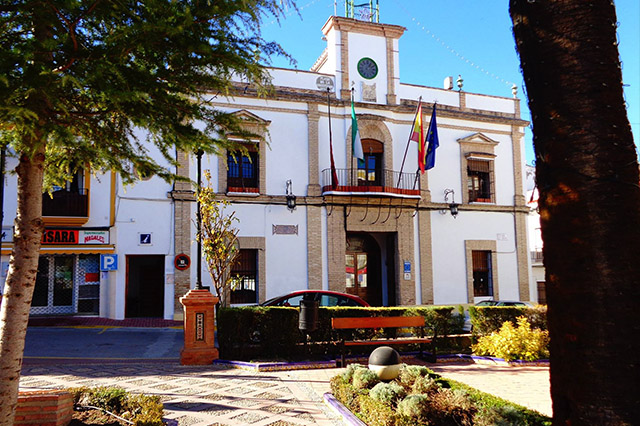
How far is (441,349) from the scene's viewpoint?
451 inches

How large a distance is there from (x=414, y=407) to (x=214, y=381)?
4.20m

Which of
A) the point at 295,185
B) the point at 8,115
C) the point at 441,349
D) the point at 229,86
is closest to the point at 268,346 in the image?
the point at 441,349

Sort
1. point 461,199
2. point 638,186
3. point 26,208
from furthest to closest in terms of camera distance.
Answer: point 461,199 < point 26,208 < point 638,186

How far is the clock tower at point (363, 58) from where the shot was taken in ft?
67.2

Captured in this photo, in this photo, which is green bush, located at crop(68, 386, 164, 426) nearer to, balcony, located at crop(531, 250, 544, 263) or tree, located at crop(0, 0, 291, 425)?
tree, located at crop(0, 0, 291, 425)

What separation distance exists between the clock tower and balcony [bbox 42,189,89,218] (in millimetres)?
10234

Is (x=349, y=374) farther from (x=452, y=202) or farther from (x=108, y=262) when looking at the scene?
(x=452, y=202)

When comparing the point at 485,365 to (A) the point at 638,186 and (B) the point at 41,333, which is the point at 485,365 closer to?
(A) the point at 638,186

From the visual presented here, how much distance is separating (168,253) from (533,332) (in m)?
12.1

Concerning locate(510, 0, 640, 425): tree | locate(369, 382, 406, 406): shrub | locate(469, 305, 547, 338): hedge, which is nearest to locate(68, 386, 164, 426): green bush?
locate(369, 382, 406, 406): shrub

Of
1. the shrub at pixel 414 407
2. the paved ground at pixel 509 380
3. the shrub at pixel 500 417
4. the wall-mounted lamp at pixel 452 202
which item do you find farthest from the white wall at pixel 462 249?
the shrub at pixel 500 417

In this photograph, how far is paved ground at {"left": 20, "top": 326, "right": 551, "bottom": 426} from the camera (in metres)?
6.32

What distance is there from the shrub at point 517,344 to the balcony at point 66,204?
13.2 meters

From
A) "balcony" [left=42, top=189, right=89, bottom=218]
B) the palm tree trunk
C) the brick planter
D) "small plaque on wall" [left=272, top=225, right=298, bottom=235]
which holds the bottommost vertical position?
the brick planter
